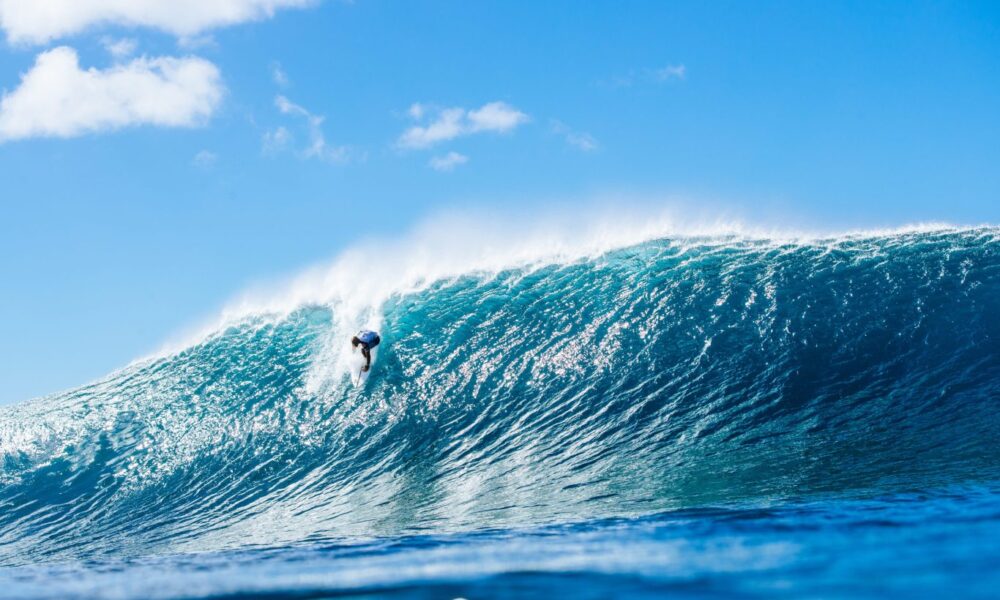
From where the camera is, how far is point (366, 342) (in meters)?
13.2

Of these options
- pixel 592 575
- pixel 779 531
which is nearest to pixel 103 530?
pixel 592 575

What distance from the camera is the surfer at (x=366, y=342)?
43.0 feet

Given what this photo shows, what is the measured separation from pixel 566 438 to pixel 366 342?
502 centimetres

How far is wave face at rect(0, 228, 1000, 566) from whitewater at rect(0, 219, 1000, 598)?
0.18 feet

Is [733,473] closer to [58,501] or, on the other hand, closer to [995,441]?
[995,441]

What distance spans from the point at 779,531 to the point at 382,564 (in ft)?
9.18

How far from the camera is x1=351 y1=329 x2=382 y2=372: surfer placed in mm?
13102

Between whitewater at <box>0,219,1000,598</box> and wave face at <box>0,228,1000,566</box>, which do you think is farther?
wave face at <box>0,228,1000,566</box>

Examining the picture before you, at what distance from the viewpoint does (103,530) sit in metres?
9.48

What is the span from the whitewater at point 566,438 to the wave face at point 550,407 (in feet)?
0.18

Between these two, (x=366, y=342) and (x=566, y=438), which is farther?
(x=366, y=342)

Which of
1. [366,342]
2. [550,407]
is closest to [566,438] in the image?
[550,407]

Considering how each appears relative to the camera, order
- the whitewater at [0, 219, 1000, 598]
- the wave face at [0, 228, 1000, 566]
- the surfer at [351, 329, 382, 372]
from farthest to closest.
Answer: the surfer at [351, 329, 382, 372]
the wave face at [0, 228, 1000, 566]
the whitewater at [0, 219, 1000, 598]

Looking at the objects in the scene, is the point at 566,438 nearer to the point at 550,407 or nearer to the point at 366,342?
→ the point at 550,407
